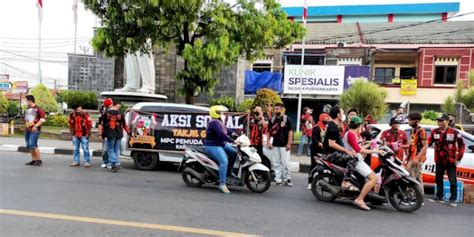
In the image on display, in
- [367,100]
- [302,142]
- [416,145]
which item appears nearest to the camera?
[416,145]

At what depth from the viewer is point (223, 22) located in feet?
37.1

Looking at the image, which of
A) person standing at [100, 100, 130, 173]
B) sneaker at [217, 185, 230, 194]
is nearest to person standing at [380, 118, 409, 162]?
sneaker at [217, 185, 230, 194]

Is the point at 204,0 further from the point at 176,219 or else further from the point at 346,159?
the point at 176,219

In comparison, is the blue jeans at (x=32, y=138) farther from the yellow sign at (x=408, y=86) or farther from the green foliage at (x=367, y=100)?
the yellow sign at (x=408, y=86)

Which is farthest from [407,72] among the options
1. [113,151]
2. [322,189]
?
[113,151]

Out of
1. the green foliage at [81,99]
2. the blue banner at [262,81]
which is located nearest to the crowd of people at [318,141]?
the green foliage at [81,99]

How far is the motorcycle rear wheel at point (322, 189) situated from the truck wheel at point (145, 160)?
434 centimetres

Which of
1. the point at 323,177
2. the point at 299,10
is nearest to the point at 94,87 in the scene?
the point at 323,177

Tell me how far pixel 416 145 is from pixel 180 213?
15.4 feet

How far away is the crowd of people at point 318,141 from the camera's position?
6.64 meters

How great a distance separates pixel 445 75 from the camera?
2702cm

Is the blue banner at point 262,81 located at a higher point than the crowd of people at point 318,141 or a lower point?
higher

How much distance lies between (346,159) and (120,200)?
375 centimetres

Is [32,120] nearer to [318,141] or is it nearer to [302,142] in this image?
[318,141]
